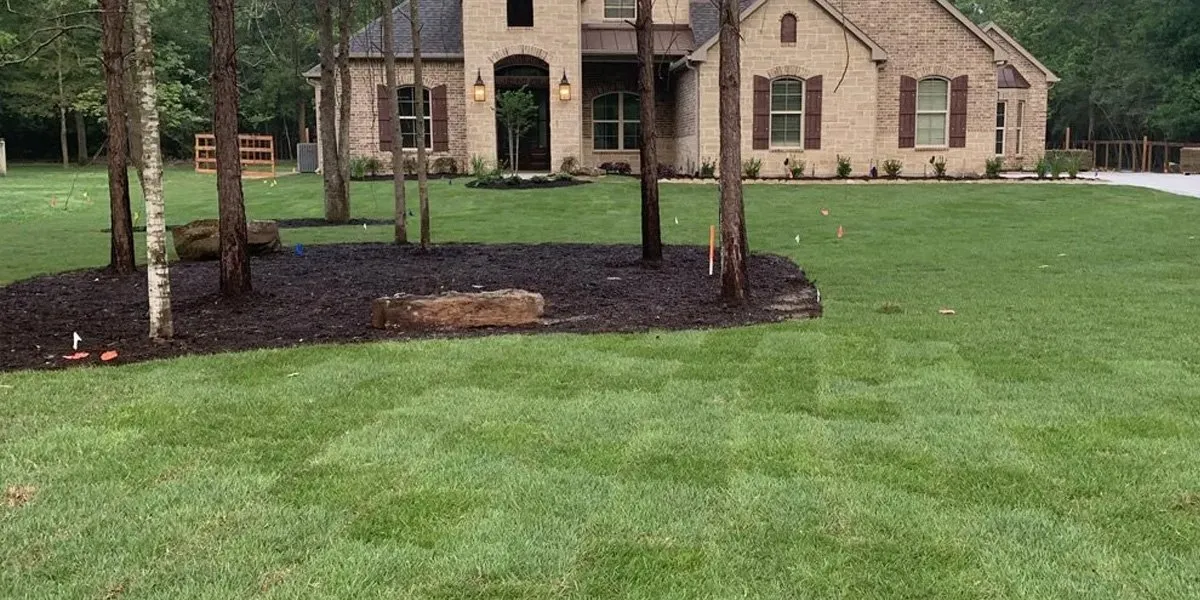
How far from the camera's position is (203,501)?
3850 mm

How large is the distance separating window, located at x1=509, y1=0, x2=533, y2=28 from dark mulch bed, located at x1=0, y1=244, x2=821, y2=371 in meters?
15.4

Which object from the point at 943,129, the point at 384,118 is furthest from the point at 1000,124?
the point at 384,118

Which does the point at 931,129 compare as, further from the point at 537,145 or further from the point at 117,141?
the point at 117,141

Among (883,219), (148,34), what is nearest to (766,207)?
(883,219)

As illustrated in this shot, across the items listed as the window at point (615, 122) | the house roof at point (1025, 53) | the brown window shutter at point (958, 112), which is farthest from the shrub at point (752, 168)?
the house roof at point (1025, 53)

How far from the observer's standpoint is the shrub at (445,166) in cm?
2738

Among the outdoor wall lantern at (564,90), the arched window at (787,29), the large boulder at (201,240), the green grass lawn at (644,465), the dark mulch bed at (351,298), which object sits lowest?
the green grass lawn at (644,465)

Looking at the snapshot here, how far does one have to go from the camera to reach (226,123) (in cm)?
810

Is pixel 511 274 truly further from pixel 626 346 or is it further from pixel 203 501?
pixel 203 501

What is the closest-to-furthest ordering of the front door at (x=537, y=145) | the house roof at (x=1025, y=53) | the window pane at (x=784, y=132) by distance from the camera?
the window pane at (x=784, y=132), the front door at (x=537, y=145), the house roof at (x=1025, y=53)

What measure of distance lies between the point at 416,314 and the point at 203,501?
3803 mm

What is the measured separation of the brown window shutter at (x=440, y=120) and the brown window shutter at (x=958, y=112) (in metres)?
14.5

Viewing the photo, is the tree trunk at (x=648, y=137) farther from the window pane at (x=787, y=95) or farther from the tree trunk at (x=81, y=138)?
the tree trunk at (x=81, y=138)

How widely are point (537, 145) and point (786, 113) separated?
327 inches
